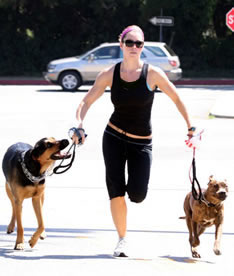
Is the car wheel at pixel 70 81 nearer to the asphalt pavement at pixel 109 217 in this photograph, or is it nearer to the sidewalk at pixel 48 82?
the sidewalk at pixel 48 82

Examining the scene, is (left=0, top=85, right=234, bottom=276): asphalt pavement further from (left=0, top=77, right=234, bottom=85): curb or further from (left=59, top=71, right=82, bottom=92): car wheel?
(left=0, top=77, right=234, bottom=85): curb

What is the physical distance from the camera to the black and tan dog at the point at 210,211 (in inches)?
255

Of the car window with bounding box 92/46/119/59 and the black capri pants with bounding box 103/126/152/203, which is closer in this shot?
the black capri pants with bounding box 103/126/152/203

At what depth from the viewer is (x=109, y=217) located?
8.47m

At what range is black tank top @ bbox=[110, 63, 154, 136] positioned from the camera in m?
6.47

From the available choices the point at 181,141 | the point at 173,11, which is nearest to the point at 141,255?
the point at 181,141

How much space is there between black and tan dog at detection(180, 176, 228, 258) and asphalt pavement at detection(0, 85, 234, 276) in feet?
0.50

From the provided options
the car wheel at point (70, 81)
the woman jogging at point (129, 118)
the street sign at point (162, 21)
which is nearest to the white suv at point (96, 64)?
the car wheel at point (70, 81)

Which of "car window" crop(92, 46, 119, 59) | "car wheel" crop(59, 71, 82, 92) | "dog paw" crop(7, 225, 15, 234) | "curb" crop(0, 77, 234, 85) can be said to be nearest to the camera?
"dog paw" crop(7, 225, 15, 234)

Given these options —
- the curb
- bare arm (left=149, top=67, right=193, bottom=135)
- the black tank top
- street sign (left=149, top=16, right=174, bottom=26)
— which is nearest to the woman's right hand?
the black tank top

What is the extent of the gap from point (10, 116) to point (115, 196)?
12.9 metres

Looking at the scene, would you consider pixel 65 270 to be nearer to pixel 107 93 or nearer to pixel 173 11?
pixel 107 93

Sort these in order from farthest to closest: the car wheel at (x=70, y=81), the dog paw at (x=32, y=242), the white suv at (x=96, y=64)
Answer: the white suv at (x=96, y=64) → the car wheel at (x=70, y=81) → the dog paw at (x=32, y=242)

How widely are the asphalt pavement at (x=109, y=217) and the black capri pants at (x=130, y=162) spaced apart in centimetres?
55
